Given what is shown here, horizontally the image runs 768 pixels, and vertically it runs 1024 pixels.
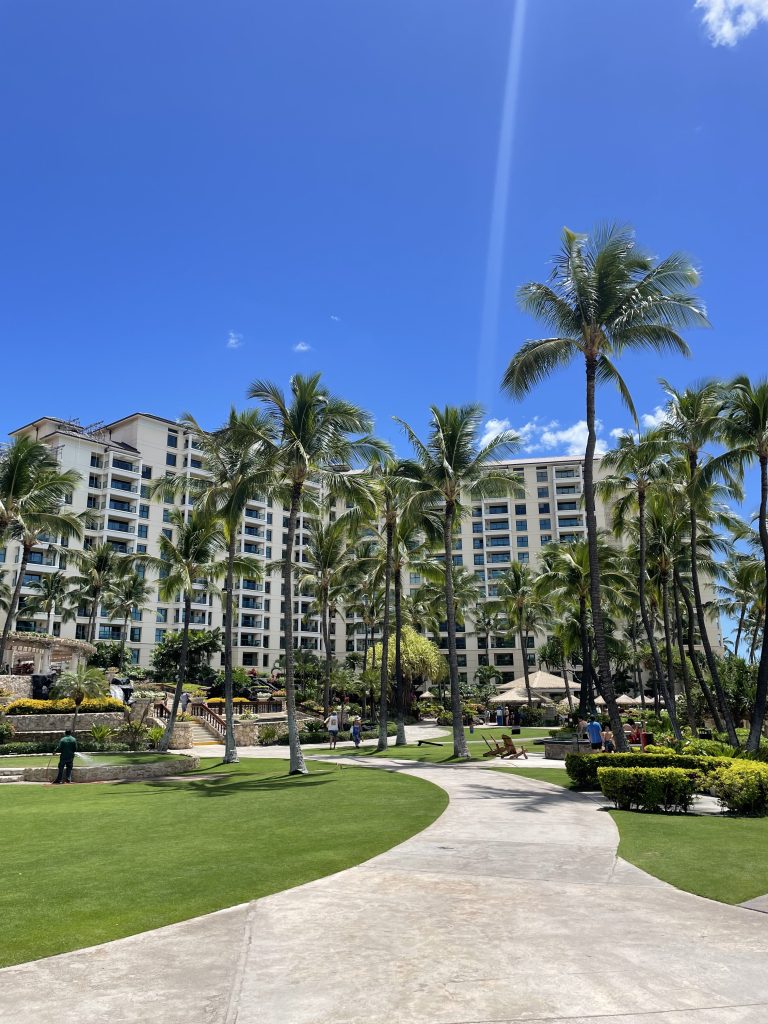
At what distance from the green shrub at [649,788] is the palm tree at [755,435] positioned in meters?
11.3

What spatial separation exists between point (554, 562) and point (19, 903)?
37435mm

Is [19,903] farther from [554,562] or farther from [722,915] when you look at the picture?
[554,562]

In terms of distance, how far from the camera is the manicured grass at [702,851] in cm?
815

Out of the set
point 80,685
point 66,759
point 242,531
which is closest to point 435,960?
point 66,759

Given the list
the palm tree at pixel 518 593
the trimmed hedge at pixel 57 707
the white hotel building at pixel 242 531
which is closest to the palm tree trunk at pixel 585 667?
the palm tree at pixel 518 593

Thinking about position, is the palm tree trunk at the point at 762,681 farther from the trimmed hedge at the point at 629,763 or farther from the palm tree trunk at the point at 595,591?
the trimmed hedge at the point at 629,763

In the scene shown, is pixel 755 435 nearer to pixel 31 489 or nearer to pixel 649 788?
pixel 649 788

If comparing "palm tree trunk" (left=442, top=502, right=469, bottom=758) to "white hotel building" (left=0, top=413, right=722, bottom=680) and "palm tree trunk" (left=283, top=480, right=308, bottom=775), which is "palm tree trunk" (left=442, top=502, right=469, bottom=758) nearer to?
"palm tree trunk" (left=283, top=480, right=308, bottom=775)

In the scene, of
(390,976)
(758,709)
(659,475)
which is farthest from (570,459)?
(390,976)

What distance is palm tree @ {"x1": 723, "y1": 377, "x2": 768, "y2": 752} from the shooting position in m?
23.7

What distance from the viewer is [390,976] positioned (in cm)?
548

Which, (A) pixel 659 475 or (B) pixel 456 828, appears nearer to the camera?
(B) pixel 456 828

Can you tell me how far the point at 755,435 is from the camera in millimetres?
24078

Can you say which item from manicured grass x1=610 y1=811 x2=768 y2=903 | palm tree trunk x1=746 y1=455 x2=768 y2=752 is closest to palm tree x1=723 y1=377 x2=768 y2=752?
palm tree trunk x1=746 y1=455 x2=768 y2=752
